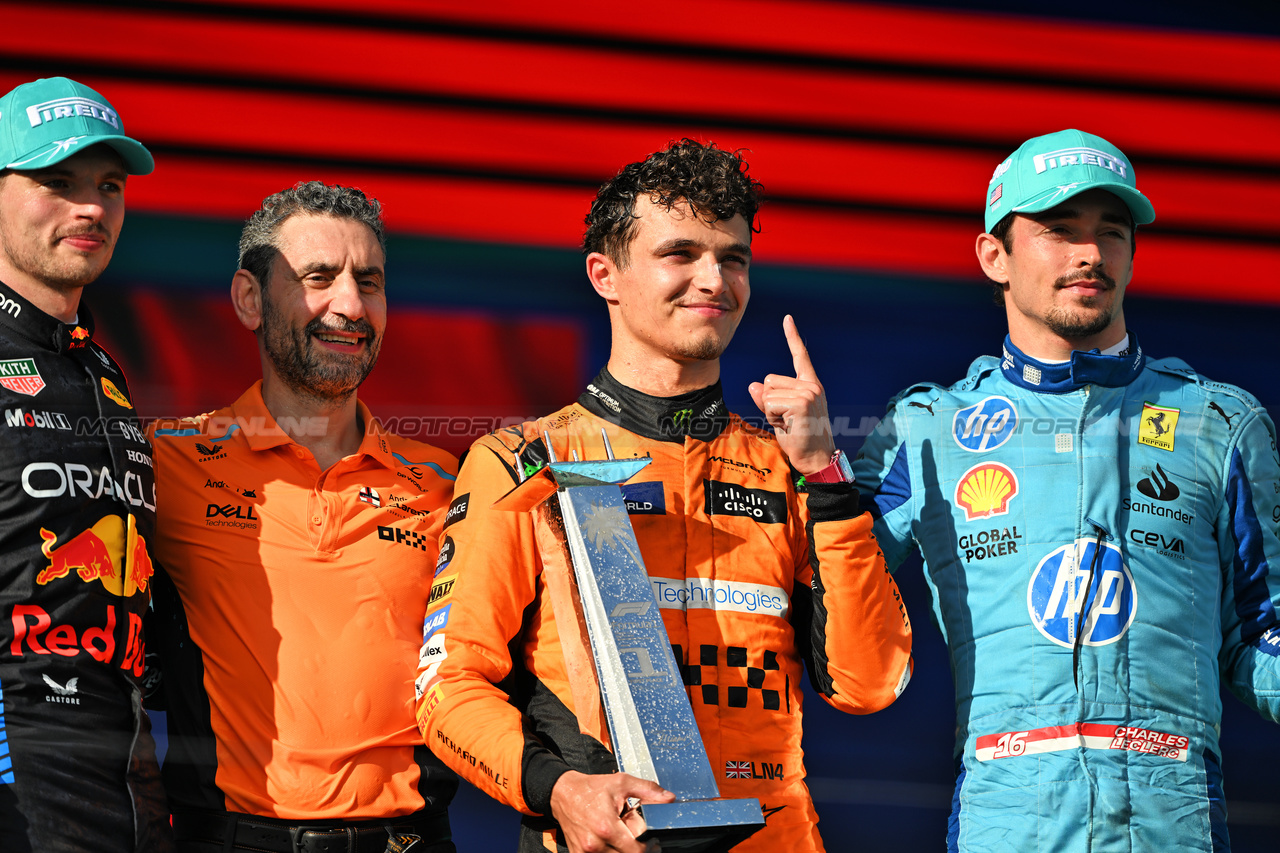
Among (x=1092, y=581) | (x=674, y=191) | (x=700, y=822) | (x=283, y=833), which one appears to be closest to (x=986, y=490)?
(x=1092, y=581)

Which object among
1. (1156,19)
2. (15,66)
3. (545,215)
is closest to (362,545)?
(545,215)

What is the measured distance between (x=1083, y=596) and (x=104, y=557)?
181 centimetres

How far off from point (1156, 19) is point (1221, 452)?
161 centimetres

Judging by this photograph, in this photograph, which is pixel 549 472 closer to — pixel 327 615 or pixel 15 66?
pixel 327 615

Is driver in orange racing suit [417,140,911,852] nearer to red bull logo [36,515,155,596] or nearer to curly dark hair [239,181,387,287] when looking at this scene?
red bull logo [36,515,155,596]

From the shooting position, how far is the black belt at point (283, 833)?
85.4 inches

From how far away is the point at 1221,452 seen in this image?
234 centimetres

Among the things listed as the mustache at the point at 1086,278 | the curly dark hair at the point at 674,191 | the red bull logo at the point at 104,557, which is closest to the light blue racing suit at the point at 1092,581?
the mustache at the point at 1086,278

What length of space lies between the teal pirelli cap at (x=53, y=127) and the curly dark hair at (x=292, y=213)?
0.44 metres

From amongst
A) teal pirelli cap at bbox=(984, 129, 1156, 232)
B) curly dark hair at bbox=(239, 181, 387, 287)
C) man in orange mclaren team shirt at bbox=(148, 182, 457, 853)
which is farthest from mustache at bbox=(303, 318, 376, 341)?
teal pirelli cap at bbox=(984, 129, 1156, 232)

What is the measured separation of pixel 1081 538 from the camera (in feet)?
7.39

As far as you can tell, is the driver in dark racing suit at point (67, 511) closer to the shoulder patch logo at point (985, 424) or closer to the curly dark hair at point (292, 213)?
the curly dark hair at point (292, 213)

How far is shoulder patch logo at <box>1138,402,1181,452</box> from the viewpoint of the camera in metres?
2.35

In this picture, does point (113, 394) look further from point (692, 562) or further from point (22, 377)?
point (692, 562)
